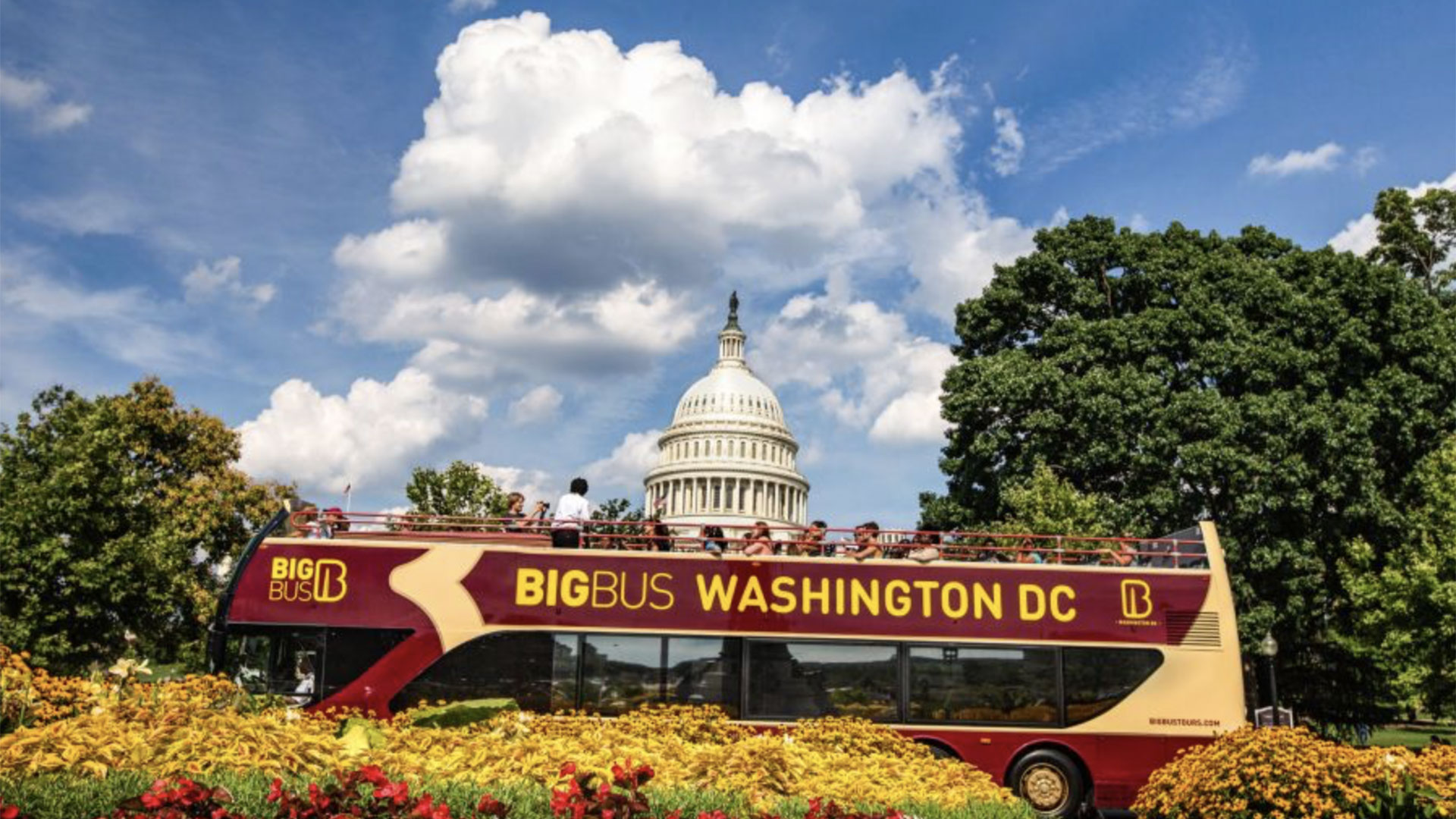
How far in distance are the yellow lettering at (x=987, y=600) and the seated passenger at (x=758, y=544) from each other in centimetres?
284

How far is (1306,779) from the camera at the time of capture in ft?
37.1

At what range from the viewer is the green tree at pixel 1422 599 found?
26938 mm

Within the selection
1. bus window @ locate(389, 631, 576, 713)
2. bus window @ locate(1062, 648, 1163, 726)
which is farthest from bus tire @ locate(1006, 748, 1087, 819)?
bus window @ locate(389, 631, 576, 713)

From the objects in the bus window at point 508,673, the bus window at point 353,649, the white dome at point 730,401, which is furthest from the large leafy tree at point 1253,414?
the white dome at point 730,401

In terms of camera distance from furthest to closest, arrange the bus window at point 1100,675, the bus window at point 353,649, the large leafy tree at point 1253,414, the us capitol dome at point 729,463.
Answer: the us capitol dome at point 729,463 < the large leafy tree at point 1253,414 < the bus window at point 1100,675 < the bus window at point 353,649

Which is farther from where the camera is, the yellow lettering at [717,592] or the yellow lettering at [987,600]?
the yellow lettering at [987,600]

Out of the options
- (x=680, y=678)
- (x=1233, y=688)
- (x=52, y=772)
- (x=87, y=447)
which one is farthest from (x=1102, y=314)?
(x=52, y=772)

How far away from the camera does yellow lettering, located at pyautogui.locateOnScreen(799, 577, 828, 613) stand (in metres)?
15.3

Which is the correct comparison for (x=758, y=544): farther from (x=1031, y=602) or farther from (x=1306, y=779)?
(x=1306, y=779)

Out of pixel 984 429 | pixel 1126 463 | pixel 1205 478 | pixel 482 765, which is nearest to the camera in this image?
pixel 482 765

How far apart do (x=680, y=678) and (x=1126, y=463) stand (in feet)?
67.2

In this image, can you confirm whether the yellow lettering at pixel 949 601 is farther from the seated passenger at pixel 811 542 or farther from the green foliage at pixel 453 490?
the green foliage at pixel 453 490

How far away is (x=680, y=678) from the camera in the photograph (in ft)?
49.2

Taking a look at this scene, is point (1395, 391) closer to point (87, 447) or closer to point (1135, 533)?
point (1135, 533)
